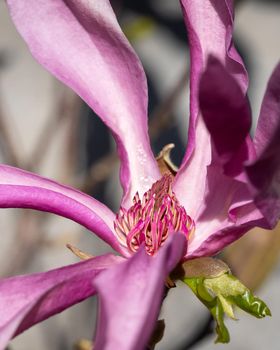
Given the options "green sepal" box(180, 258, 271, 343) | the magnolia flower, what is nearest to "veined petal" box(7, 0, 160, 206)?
the magnolia flower

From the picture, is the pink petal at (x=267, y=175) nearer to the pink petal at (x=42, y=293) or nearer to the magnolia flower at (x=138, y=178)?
the magnolia flower at (x=138, y=178)

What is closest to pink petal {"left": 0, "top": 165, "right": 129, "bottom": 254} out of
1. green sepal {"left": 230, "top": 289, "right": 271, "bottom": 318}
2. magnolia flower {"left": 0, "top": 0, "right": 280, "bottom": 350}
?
magnolia flower {"left": 0, "top": 0, "right": 280, "bottom": 350}

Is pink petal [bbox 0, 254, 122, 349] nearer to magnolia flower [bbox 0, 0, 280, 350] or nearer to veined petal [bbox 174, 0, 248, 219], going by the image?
magnolia flower [bbox 0, 0, 280, 350]

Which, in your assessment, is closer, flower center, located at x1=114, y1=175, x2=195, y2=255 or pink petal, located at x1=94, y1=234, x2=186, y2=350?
pink petal, located at x1=94, y1=234, x2=186, y2=350

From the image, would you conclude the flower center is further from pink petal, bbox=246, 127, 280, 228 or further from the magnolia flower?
pink petal, bbox=246, 127, 280, 228

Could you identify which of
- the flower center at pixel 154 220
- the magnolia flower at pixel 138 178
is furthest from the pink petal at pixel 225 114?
the flower center at pixel 154 220

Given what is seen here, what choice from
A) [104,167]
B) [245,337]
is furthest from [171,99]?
[245,337]

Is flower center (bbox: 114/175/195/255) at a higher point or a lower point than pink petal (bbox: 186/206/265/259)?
lower

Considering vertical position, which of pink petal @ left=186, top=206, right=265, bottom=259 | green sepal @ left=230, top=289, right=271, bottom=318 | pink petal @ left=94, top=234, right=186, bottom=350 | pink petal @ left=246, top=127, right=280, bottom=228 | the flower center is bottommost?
the flower center

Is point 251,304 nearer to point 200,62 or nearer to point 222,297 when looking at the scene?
point 222,297
